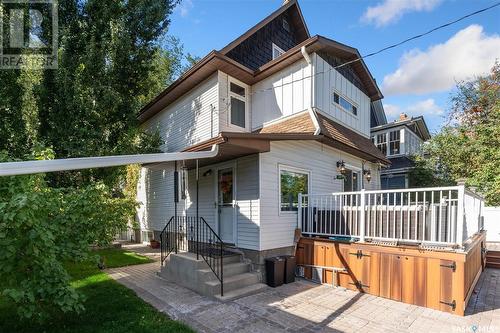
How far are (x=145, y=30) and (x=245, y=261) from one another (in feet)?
32.4

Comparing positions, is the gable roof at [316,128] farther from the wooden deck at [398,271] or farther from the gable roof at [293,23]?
the gable roof at [293,23]

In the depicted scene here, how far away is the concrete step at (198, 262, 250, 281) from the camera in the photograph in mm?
6066

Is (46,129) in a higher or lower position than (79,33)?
lower

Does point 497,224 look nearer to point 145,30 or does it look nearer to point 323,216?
point 323,216

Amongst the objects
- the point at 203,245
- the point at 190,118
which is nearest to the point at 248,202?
the point at 203,245

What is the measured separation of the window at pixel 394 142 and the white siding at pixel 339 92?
686 cm

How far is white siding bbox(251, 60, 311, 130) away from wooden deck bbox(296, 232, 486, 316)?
431 cm

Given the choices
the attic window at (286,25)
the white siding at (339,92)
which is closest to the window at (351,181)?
the white siding at (339,92)

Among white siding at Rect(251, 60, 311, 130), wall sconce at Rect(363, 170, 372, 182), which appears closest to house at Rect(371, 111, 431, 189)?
wall sconce at Rect(363, 170, 372, 182)

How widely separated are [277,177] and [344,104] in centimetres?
524

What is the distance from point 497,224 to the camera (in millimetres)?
12516

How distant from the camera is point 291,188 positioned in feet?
25.8

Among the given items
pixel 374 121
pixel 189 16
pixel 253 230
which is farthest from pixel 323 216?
pixel 374 121

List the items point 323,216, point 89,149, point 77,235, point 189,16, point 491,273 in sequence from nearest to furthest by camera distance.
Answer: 1. point 77,235
2. point 323,216
3. point 491,273
4. point 89,149
5. point 189,16
